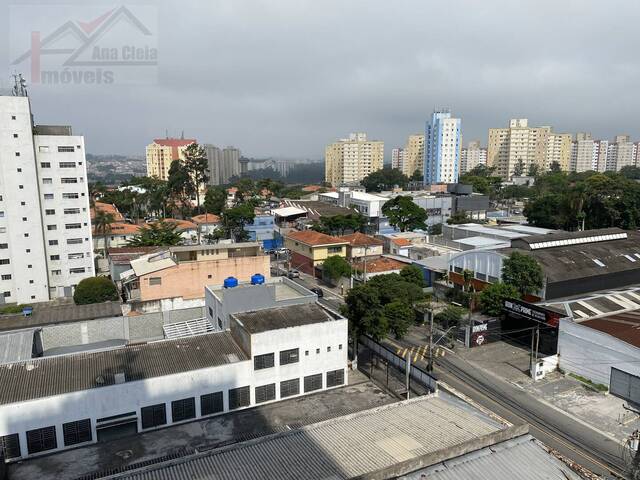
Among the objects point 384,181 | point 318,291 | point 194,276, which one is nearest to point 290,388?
point 194,276

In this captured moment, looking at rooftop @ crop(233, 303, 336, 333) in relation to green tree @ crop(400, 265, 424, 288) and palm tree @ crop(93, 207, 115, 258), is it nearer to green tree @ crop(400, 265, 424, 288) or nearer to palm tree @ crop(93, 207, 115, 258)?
green tree @ crop(400, 265, 424, 288)

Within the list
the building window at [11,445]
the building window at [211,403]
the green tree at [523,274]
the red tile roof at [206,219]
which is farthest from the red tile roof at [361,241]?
the building window at [11,445]

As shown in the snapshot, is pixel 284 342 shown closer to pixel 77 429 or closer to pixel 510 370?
pixel 77 429

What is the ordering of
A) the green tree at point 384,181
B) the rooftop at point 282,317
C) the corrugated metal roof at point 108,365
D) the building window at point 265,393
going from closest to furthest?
the corrugated metal roof at point 108,365, the building window at point 265,393, the rooftop at point 282,317, the green tree at point 384,181

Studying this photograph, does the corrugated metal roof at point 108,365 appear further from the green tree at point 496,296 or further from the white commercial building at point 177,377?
the green tree at point 496,296

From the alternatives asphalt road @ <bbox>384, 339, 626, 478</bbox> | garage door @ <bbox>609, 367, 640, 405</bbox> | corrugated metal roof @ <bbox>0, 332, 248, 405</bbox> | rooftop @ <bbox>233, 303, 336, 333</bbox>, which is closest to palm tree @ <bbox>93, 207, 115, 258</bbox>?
corrugated metal roof @ <bbox>0, 332, 248, 405</bbox>
